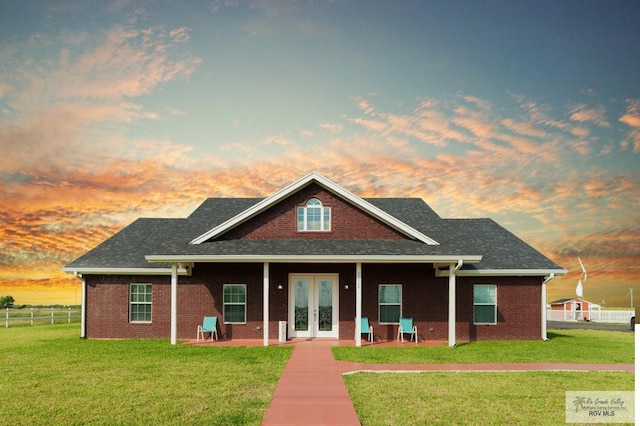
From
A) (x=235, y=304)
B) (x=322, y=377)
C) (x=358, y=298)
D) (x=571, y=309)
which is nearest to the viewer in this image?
(x=322, y=377)

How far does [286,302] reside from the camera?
851 inches

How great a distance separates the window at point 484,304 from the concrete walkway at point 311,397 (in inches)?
303

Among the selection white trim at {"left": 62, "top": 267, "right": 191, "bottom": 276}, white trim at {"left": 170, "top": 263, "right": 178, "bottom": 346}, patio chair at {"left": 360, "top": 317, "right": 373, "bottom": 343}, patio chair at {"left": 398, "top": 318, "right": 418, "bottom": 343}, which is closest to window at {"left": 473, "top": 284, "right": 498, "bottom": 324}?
patio chair at {"left": 398, "top": 318, "right": 418, "bottom": 343}

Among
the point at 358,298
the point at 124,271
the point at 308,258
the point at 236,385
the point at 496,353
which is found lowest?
the point at 496,353

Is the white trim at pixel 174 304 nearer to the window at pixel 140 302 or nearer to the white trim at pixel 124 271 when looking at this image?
the white trim at pixel 124 271

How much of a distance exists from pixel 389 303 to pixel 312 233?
3.77m

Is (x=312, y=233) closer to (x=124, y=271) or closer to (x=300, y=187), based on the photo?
(x=300, y=187)

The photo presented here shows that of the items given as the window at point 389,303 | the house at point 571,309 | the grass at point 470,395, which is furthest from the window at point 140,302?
the house at point 571,309

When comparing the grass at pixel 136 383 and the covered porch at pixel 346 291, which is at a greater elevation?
the covered porch at pixel 346 291

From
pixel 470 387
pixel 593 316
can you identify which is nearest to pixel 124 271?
pixel 470 387

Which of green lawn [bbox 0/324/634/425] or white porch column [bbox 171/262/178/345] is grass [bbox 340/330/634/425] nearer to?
green lawn [bbox 0/324/634/425]

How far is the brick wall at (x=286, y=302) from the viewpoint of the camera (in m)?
21.7

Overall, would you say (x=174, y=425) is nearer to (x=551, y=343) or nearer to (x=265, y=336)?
(x=265, y=336)

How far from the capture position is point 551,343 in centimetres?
2198
